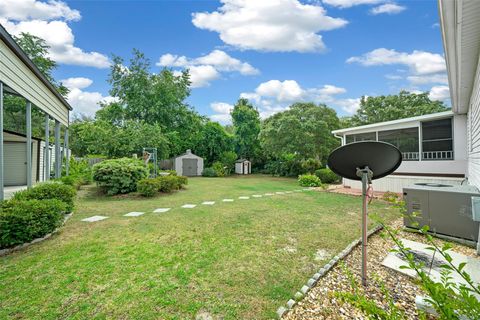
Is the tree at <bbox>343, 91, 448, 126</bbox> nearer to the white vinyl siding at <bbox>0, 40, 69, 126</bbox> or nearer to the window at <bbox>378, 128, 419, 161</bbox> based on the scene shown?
the window at <bbox>378, 128, 419, 161</bbox>

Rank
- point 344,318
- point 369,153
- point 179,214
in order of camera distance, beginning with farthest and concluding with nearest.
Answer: point 179,214
point 369,153
point 344,318

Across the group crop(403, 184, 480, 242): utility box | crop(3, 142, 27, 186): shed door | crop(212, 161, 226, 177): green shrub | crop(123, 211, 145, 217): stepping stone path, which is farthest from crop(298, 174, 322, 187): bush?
crop(3, 142, 27, 186): shed door

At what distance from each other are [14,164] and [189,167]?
467 inches

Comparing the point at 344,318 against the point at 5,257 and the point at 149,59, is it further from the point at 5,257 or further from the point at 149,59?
the point at 149,59

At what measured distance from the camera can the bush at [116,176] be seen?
7.76 metres

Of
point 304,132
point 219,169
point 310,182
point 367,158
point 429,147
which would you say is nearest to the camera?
point 367,158

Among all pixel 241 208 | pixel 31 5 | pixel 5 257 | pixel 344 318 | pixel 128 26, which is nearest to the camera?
pixel 344 318

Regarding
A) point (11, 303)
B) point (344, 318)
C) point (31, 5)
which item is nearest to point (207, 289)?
point (344, 318)

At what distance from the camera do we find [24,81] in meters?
5.16

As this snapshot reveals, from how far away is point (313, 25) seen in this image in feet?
26.1

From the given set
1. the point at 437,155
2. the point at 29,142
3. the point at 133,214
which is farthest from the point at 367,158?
the point at 437,155

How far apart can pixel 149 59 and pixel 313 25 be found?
17250 millimetres

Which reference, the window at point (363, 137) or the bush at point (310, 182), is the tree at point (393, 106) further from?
the bush at point (310, 182)

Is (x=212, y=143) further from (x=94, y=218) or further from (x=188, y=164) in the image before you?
(x=94, y=218)
